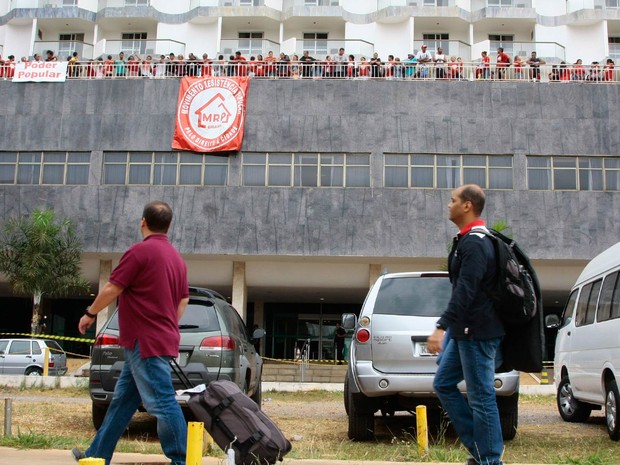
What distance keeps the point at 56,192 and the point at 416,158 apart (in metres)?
13.6

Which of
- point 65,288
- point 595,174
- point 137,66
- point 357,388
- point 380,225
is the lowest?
point 357,388

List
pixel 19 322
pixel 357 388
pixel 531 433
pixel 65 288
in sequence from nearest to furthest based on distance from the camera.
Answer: pixel 357 388 < pixel 531 433 < pixel 65 288 < pixel 19 322

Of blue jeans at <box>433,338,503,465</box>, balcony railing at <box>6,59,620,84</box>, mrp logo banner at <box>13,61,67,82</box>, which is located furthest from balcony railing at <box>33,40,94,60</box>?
blue jeans at <box>433,338,503,465</box>

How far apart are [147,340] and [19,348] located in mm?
20456

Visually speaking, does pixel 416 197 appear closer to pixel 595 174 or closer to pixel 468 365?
pixel 595 174

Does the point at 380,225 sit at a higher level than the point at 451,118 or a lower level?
lower

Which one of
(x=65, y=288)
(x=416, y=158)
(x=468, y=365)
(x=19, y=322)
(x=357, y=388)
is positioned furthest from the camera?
(x=19, y=322)

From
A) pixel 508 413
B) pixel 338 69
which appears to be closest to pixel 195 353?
pixel 508 413

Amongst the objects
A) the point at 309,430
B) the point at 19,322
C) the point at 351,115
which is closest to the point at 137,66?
the point at 351,115

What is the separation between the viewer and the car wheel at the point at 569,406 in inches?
432

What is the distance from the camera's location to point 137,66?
30203 millimetres

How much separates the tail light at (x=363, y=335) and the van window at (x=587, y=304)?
10.9 feet

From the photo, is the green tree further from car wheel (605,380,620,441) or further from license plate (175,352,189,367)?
car wheel (605,380,620,441)

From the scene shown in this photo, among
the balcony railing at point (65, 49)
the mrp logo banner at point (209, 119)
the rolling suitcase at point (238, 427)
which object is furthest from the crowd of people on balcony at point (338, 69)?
the rolling suitcase at point (238, 427)
